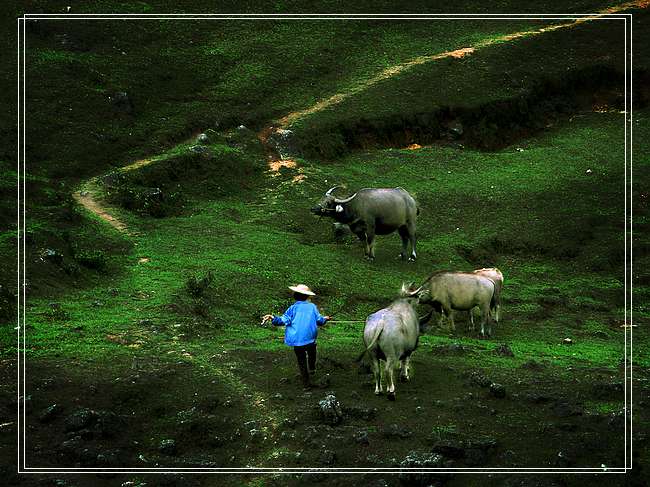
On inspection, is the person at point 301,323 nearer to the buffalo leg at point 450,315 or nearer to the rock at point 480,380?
the rock at point 480,380

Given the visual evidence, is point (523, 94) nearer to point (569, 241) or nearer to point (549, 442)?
point (569, 241)

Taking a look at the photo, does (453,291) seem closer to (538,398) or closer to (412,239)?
(538,398)

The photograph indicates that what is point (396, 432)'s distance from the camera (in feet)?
47.8

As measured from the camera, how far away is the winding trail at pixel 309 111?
28.6 metres

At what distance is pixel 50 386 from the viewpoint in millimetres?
16078

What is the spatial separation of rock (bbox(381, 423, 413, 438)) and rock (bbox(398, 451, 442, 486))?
1.54 ft

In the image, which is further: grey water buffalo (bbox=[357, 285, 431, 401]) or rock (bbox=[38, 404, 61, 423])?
grey water buffalo (bbox=[357, 285, 431, 401])

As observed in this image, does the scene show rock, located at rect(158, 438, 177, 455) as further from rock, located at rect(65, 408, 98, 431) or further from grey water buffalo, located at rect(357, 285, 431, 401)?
grey water buffalo, located at rect(357, 285, 431, 401)

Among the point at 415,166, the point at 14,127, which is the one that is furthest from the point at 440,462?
the point at 14,127

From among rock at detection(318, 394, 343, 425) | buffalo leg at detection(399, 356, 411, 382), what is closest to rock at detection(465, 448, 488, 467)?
rock at detection(318, 394, 343, 425)

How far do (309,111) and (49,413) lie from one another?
24.3 metres

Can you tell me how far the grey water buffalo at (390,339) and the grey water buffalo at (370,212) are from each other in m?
9.98

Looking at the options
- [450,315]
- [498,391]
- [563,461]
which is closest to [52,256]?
[450,315]

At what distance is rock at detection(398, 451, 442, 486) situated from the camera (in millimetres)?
13484
